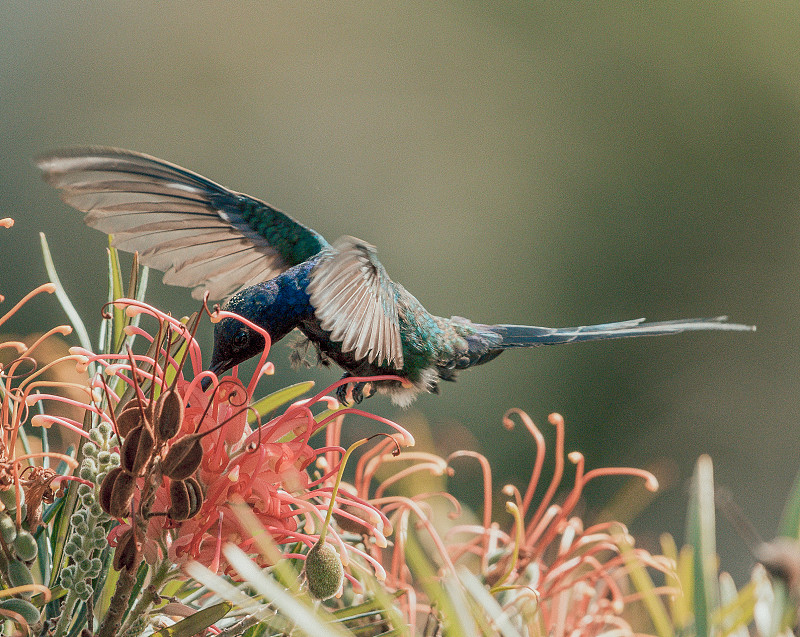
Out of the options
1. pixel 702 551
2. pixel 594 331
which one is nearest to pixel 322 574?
pixel 702 551

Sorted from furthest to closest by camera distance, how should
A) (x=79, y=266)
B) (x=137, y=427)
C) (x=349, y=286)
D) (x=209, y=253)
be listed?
(x=79, y=266), (x=209, y=253), (x=349, y=286), (x=137, y=427)

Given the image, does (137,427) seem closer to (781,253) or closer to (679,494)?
(679,494)

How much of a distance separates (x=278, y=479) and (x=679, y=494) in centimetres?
264

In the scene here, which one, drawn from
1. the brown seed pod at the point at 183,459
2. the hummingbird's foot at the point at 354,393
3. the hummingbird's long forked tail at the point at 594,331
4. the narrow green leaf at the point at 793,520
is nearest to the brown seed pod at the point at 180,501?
the brown seed pod at the point at 183,459

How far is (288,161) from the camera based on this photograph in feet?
10.5

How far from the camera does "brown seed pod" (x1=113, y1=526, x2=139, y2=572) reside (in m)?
0.33

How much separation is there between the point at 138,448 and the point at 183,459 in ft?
0.06

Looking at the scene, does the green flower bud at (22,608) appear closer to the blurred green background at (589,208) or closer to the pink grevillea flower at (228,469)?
the pink grevillea flower at (228,469)

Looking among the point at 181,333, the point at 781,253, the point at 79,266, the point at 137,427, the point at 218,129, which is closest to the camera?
the point at 137,427

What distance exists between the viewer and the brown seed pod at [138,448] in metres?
0.32

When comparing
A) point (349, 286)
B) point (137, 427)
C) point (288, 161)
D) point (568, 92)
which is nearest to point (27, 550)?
point (137, 427)

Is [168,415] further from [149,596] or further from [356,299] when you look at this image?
[356,299]

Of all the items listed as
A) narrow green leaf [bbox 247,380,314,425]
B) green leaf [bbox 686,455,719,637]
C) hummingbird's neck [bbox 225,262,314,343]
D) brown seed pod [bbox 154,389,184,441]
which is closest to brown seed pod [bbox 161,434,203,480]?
brown seed pod [bbox 154,389,184,441]

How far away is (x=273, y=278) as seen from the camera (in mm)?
732
